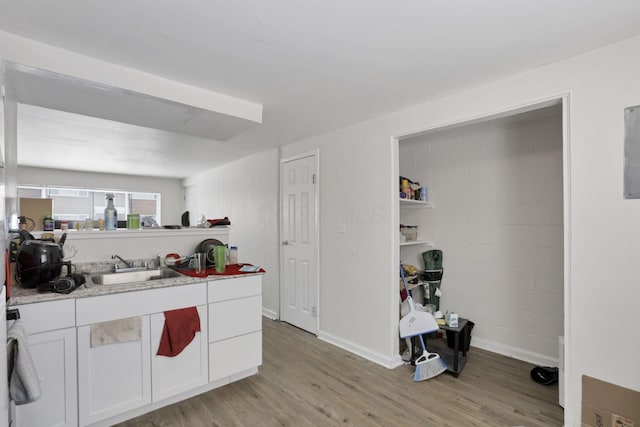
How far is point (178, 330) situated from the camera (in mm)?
2285

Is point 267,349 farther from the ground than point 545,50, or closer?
closer

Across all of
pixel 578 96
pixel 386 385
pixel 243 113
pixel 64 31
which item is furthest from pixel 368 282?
pixel 64 31

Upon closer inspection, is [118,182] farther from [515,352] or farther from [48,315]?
[515,352]

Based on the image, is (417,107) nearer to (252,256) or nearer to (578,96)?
(578,96)

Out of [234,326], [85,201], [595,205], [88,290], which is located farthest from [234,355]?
[85,201]

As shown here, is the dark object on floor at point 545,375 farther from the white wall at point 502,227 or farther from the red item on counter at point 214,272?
the red item on counter at point 214,272

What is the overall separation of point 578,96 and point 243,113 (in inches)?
92.8

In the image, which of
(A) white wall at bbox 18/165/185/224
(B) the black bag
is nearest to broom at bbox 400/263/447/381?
(B) the black bag

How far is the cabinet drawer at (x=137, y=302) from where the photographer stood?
197 cm

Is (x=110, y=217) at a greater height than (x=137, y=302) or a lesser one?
greater

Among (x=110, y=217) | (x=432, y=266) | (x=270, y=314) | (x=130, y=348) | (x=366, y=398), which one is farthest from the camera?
(x=270, y=314)

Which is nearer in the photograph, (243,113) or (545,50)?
(545,50)

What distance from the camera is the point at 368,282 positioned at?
318 centimetres

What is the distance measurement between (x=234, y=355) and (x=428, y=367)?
1.64 m
